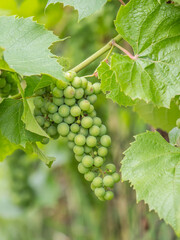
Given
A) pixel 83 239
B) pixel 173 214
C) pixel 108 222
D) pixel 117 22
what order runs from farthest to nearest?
pixel 83 239
pixel 108 222
pixel 117 22
pixel 173 214

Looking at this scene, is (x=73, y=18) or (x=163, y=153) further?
(x=73, y=18)

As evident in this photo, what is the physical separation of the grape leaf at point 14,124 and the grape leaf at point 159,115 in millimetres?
398

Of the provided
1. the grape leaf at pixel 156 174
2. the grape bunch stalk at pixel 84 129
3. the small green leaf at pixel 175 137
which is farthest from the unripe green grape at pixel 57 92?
the small green leaf at pixel 175 137

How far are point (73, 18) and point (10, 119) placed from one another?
1.09 m

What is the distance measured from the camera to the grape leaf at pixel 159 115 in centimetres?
104

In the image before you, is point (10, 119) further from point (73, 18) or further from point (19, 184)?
point (19, 184)

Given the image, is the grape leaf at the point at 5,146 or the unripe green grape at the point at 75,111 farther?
the grape leaf at the point at 5,146

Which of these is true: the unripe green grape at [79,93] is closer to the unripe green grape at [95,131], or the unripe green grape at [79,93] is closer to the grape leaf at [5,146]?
the unripe green grape at [95,131]

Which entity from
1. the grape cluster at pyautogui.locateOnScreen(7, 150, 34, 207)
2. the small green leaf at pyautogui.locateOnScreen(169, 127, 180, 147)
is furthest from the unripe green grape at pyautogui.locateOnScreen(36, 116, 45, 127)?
the grape cluster at pyautogui.locateOnScreen(7, 150, 34, 207)

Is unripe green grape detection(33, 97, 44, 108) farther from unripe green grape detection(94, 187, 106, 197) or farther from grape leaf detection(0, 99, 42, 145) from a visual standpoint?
unripe green grape detection(94, 187, 106, 197)

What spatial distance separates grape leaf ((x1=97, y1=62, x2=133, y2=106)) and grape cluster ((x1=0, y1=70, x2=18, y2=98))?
256 mm

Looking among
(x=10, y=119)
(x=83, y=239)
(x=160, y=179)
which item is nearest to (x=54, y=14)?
(x=10, y=119)

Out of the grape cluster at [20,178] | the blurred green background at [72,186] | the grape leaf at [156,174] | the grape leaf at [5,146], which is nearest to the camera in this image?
the grape leaf at [156,174]

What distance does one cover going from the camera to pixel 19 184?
3107mm
